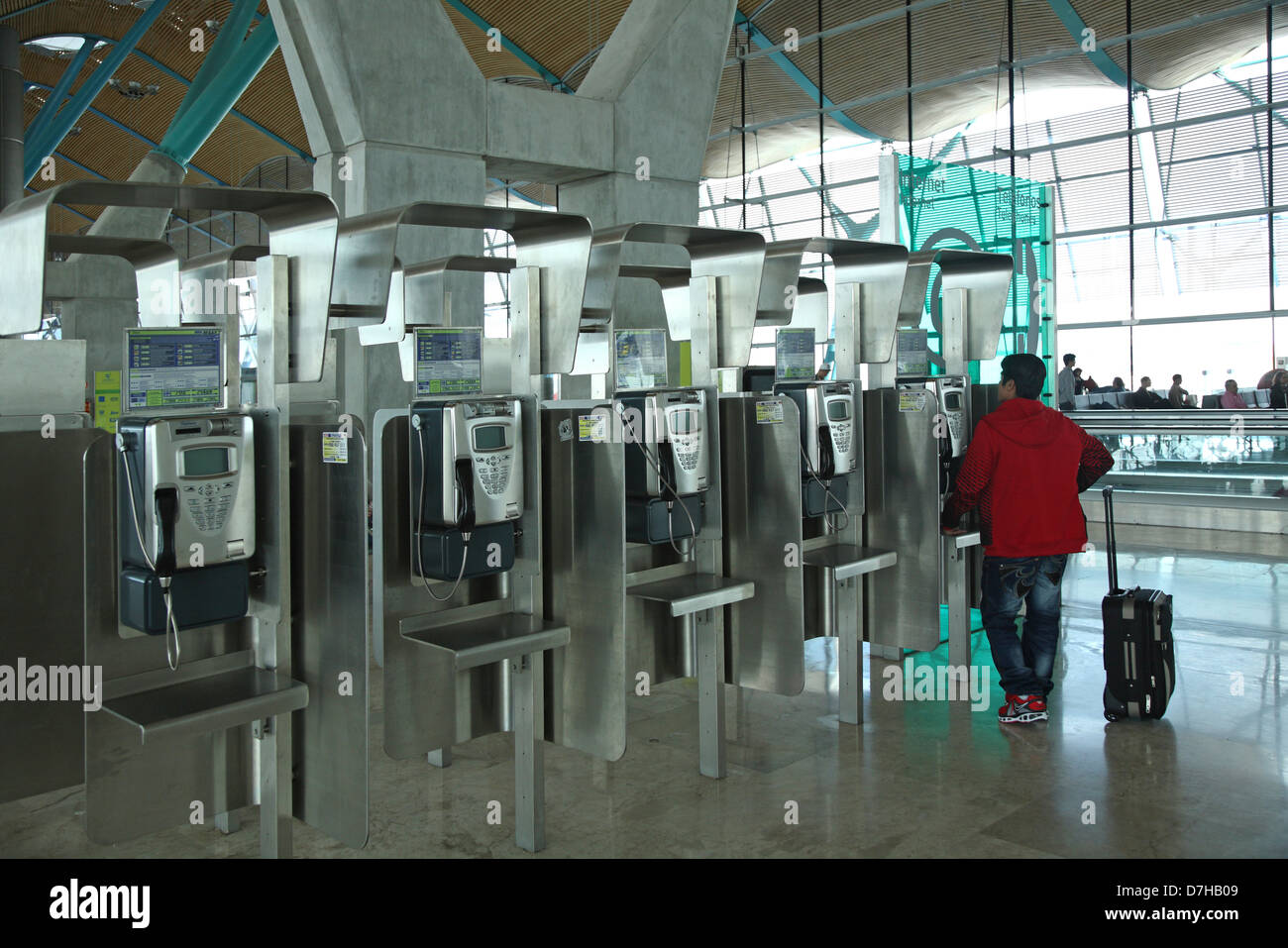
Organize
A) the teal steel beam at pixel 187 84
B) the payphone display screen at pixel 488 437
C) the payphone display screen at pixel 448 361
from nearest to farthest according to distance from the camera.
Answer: the payphone display screen at pixel 488 437, the payphone display screen at pixel 448 361, the teal steel beam at pixel 187 84

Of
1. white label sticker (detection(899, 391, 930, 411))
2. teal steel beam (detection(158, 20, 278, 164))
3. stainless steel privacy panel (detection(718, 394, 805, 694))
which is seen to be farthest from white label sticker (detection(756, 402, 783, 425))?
teal steel beam (detection(158, 20, 278, 164))

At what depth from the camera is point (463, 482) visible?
11.3 ft

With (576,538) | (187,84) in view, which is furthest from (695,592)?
(187,84)

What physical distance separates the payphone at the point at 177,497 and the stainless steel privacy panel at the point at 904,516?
10.2 feet

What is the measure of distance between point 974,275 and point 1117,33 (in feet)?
29.1

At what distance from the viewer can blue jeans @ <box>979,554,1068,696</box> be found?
4.64 metres

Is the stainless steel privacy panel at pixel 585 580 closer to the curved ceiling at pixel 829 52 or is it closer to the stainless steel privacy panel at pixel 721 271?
the stainless steel privacy panel at pixel 721 271

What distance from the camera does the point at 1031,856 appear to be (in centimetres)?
341

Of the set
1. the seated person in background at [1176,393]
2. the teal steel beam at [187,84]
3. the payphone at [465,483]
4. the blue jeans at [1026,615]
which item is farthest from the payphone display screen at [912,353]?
the teal steel beam at [187,84]

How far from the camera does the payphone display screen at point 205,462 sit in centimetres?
283

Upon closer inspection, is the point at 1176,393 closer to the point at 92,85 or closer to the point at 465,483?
the point at 465,483

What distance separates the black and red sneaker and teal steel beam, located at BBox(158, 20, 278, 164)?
10.7 meters
